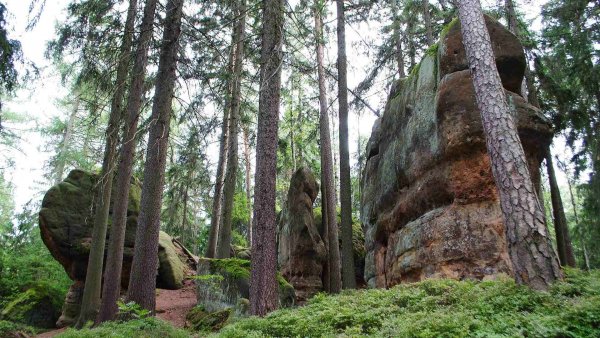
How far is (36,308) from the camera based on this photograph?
1370cm

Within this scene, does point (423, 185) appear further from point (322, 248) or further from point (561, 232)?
point (322, 248)

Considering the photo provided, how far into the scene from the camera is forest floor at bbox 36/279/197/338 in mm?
11130

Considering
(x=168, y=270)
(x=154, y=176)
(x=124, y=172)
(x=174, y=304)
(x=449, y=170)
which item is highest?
(x=124, y=172)

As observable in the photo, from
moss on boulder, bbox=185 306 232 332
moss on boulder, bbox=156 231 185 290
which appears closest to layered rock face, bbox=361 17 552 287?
moss on boulder, bbox=185 306 232 332

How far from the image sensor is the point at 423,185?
32.6 feet

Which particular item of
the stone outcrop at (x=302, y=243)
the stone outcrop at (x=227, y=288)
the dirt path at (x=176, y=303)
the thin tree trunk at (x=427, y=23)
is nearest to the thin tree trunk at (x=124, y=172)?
the dirt path at (x=176, y=303)

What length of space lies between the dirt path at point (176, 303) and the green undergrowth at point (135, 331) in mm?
3337

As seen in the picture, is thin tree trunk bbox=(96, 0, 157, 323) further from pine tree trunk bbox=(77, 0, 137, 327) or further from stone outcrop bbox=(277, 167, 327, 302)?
stone outcrop bbox=(277, 167, 327, 302)

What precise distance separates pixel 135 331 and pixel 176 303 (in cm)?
617

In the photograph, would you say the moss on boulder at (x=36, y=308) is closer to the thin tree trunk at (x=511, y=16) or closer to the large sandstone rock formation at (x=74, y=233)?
the large sandstone rock formation at (x=74, y=233)

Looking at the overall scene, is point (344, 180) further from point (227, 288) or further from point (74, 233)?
point (74, 233)

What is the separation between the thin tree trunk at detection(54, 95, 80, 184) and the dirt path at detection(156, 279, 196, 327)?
12207mm

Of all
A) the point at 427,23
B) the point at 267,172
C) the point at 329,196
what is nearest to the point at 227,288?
the point at 267,172

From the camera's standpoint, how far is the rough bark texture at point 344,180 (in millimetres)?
12117
